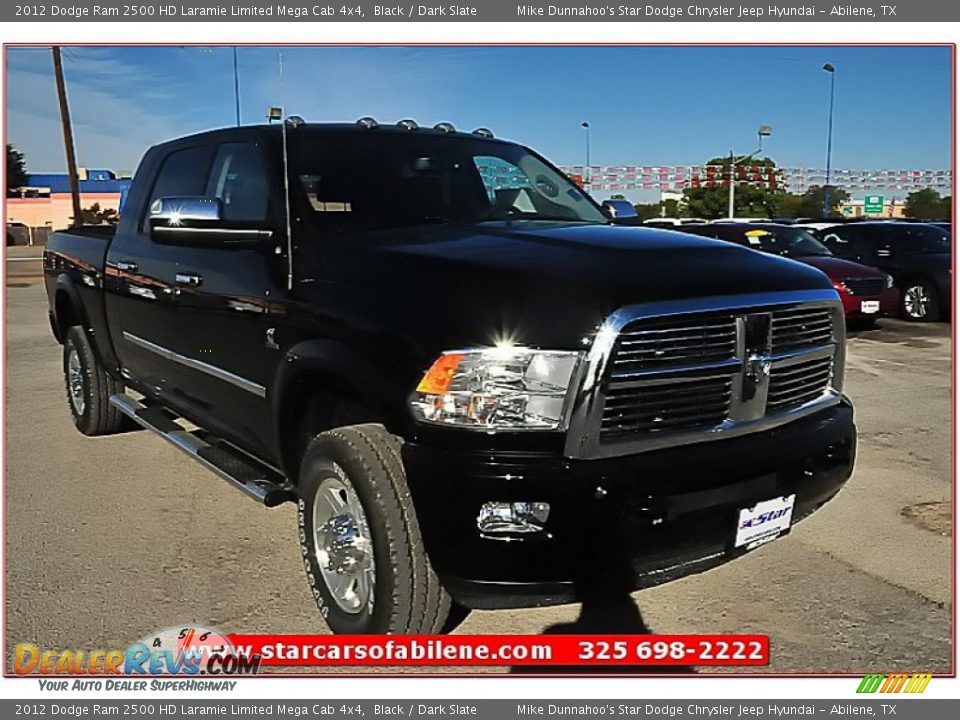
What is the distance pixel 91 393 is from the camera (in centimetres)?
596

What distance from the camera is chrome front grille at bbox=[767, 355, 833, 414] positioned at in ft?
10.2

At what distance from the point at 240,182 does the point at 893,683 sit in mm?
3358

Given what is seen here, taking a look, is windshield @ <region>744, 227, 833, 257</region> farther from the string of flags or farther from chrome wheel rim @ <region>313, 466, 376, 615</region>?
chrome wheel rim @ <region>313, 466, 376, 615</region>

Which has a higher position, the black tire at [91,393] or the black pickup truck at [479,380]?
the black pickup truck at [479,380]

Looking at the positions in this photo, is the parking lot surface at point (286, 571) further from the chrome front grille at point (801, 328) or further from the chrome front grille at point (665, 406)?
the chrome front grille at point (801, 328)

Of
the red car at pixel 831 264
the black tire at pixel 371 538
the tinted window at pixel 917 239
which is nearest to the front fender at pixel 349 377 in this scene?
the black tire at pixel 371 538

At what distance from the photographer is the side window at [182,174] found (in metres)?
4.54

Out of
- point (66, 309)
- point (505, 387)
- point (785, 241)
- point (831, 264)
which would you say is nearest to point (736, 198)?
point (785, 241)

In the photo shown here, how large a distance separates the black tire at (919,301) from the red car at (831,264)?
22 centimetres

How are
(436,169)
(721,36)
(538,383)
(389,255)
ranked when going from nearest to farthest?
(538,383) → (389,255) → (721,36) → (436,169)

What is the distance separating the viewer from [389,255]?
315cm
